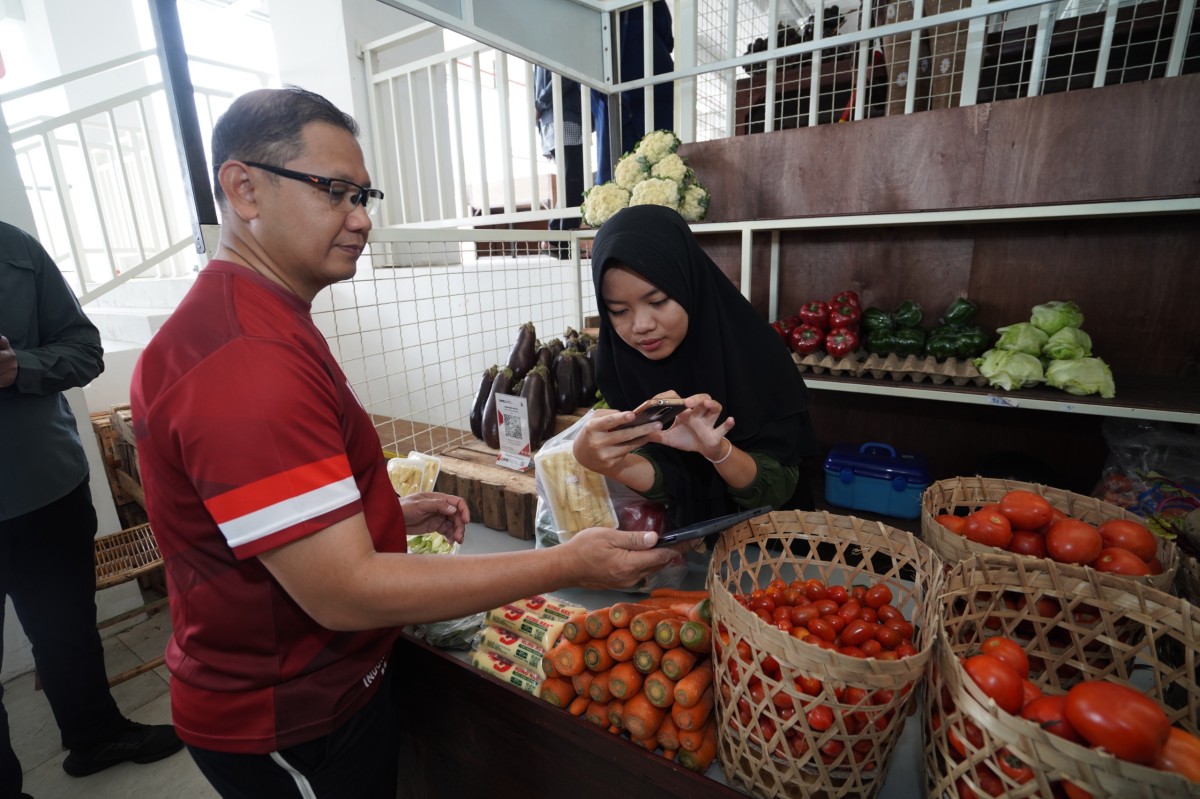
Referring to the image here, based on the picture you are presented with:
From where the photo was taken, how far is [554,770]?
41.4 inches

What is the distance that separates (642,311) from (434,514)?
670 millimetres

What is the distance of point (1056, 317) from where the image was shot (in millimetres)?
1968

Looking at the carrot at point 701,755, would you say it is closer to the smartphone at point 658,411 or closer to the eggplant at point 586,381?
the smartphone at point 658,411

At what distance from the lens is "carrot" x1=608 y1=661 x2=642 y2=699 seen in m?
0.96

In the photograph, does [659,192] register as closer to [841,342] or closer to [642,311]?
[841,342]

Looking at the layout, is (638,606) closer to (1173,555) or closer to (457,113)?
(1173,555)

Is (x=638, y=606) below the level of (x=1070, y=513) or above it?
below

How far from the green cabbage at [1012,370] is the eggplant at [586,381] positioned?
1.40m

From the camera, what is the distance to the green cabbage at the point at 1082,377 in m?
1.75

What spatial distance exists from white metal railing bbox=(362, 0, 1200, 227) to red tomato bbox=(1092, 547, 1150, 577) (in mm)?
2003

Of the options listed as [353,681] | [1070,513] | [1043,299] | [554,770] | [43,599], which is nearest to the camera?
[353,681]

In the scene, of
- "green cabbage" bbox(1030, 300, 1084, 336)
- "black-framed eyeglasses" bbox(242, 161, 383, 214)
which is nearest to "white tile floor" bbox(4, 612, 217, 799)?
"black-framed eyeglasses" bbox(242, 161, 383, 214)

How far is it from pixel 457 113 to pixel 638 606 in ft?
12.8

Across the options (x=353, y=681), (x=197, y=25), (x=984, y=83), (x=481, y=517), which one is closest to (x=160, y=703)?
(x=481, y=517)
